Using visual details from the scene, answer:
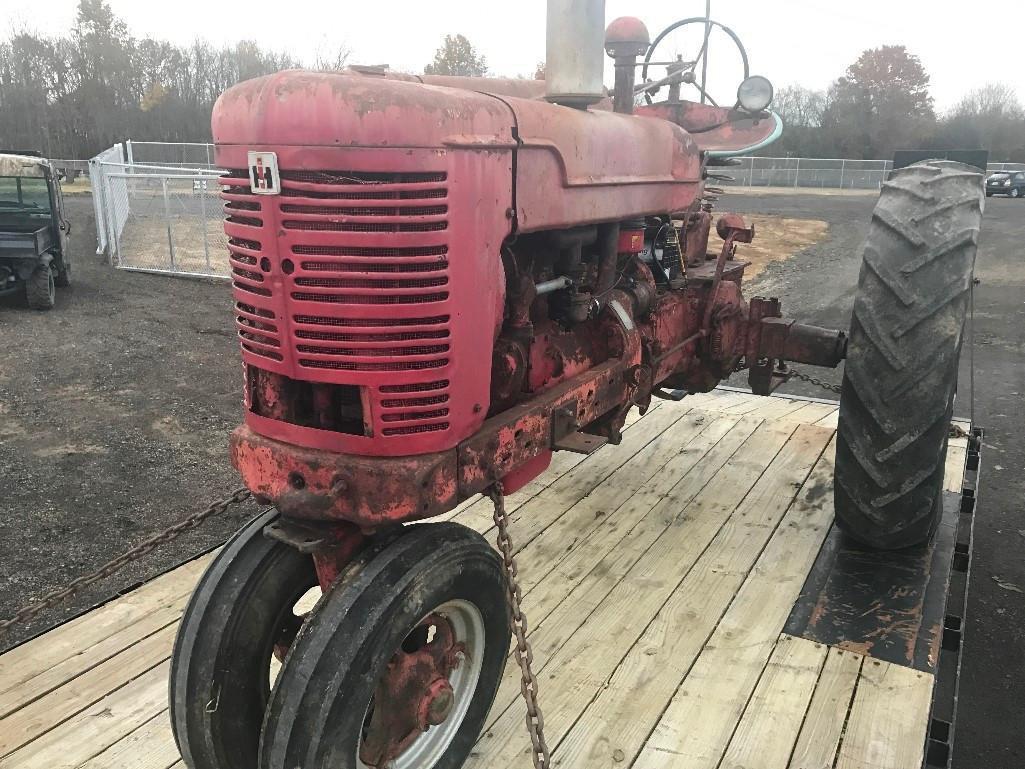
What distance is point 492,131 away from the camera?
1.92 m

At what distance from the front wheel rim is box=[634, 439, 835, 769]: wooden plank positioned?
1.70 feet

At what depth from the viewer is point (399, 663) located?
2.01m

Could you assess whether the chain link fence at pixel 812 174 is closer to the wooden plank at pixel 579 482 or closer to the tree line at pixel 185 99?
the tree line at pixel 185 99

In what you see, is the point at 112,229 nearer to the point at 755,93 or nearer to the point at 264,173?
the point at 755,93

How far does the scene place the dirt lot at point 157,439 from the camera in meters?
3.55

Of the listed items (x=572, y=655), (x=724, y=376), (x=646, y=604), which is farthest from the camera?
(x=724, y=376)

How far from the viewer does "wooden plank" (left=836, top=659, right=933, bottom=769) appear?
2273 millimetres

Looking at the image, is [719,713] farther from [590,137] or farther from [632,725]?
[590,137]

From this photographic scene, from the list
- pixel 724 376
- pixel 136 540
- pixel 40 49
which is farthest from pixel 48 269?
pixel 40 49

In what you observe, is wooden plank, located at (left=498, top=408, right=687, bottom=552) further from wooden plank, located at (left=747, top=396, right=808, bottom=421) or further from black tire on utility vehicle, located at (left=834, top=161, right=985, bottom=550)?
black tire on utility vehicle, located at (left=834, top=161, right=985, bottom=550)

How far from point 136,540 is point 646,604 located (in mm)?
2669

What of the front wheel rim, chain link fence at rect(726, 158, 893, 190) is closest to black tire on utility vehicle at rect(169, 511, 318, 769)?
the front wheel rim

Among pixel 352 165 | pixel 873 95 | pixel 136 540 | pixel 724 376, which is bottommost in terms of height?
pixel 136 540

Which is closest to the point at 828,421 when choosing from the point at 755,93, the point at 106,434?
the point at 755,93
